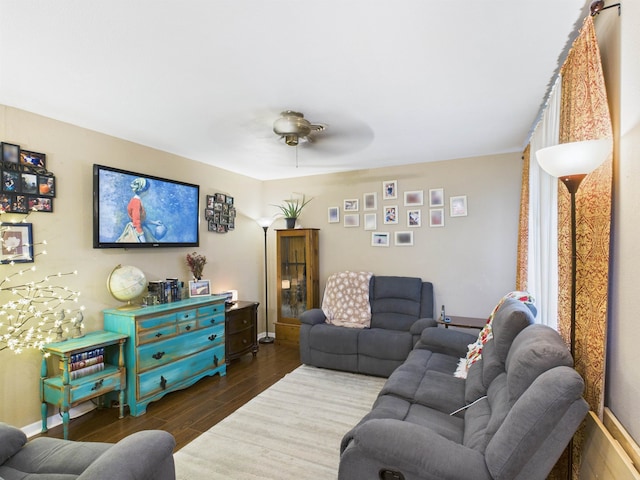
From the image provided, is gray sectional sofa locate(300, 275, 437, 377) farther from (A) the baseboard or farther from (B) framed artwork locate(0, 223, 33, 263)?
(B) framed artwork locate(0, 223, 33, 263)

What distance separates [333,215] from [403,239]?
1114mm

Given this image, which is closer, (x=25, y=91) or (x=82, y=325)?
(x=25, y=91)

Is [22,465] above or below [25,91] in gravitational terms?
below

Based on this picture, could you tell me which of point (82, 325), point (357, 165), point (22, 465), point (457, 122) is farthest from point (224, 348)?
point (457, 122)

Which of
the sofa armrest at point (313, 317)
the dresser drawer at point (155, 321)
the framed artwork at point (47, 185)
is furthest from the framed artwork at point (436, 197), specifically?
the framed artwork at point (47, 185)

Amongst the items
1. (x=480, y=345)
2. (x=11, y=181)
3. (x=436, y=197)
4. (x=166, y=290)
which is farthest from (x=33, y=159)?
(x=436, y=197)

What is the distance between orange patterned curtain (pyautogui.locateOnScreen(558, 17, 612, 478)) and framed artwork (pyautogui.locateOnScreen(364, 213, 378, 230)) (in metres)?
2.93

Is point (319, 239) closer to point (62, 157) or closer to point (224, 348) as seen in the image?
point (224, 348)

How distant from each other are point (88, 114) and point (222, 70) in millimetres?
1459

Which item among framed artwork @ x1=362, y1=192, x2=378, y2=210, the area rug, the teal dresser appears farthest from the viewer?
framed artwork @ x1=362, y1=192, x2=378, y2=210

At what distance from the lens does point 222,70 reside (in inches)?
78.3

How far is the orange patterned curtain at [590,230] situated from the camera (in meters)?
1.29

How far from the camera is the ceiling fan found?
2.61m

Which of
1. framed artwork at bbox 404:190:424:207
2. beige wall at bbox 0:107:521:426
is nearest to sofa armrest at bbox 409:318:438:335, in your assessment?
beige wall at bbox 0:107:521:426
